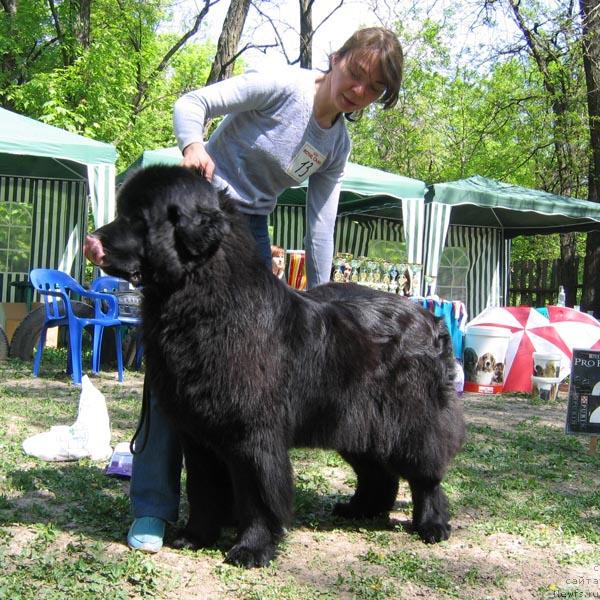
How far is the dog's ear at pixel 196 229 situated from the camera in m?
2.29

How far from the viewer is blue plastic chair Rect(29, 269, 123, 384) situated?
23.6 ft

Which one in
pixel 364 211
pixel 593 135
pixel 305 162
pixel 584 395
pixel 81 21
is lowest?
pixel 584 395

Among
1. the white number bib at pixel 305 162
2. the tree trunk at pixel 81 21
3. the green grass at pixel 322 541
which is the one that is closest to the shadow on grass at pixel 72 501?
the green grass at pixel 322 541

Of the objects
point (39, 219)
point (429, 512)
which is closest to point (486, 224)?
point (39, 219)

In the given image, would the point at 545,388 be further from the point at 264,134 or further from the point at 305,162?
the point at 264,134

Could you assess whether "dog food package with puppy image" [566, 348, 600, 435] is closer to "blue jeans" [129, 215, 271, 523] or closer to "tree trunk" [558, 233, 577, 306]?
"blue jeans" [129, 215, 271, 523]

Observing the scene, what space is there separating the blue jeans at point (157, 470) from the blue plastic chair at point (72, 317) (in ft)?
14.9

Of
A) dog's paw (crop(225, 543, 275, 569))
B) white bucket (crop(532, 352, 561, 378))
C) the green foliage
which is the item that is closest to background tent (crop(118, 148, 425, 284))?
white bucket (crop(532, 352, 561, 378))

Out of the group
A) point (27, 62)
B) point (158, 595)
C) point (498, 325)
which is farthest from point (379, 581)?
point (27, 62)

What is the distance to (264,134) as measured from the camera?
2.84 metres

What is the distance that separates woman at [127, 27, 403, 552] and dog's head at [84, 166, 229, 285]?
14.5 inches

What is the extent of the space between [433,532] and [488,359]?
5.47m

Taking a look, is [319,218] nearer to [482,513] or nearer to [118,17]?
[482,513]

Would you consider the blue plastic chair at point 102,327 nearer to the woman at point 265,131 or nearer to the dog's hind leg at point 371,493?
the dog's hind leg at point 371,493
